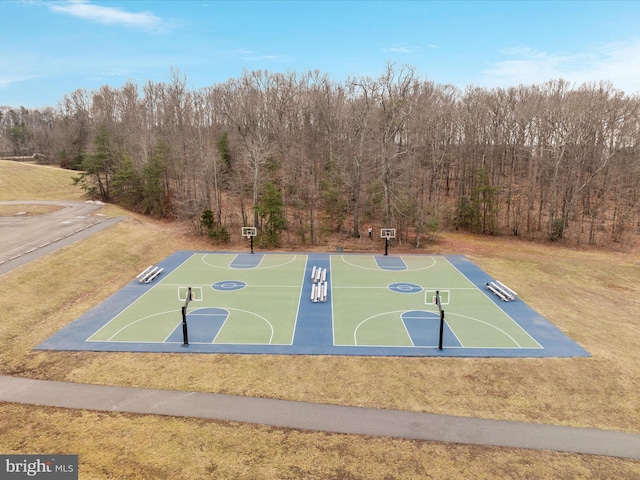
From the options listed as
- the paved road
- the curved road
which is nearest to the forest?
the paved road

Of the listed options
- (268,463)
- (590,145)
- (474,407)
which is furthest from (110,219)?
(590,145)

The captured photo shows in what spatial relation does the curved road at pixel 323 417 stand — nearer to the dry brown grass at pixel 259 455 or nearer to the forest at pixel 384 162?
the dry brown grass at pixel 259 455

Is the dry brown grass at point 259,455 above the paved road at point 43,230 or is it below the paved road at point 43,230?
below

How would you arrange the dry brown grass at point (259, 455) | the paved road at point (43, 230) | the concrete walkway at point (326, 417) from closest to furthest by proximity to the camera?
the dry brown grass at point (259, 455) → the concrete walkway at point (326, 417) → the paved road at point (43, 230)

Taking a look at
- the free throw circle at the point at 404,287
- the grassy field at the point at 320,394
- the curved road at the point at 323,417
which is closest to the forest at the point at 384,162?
the free throw circle at the point at 404,287

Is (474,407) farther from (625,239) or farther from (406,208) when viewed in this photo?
(625,239)

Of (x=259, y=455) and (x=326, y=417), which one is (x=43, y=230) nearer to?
(x=259, y=455)

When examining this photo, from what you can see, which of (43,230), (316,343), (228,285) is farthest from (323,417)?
(43,230)
